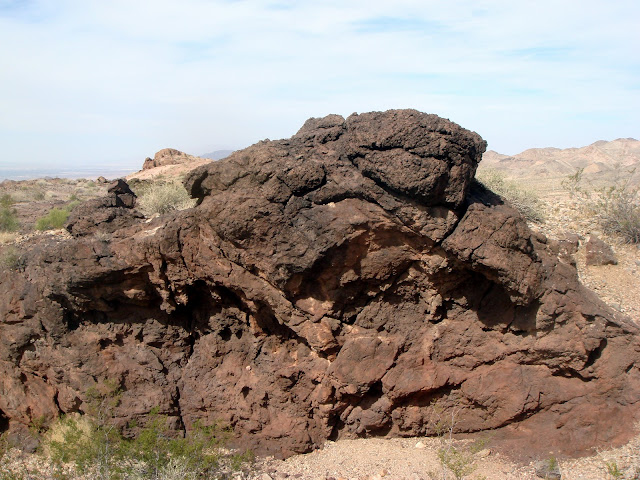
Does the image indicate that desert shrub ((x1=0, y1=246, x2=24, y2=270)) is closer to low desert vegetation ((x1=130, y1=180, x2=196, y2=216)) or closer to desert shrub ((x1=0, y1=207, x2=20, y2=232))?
low desert vegetation ((x1=130, y1=180, x2=196, y2=216))

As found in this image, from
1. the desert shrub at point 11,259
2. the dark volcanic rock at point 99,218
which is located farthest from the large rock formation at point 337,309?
the dark volcanic rock at point 99,218

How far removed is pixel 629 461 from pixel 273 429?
3.74m

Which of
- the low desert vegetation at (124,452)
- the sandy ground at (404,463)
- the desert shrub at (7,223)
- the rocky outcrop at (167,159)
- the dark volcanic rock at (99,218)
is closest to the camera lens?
the sandy ground at (404,463)

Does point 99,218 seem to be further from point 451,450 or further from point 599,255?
point 599,255

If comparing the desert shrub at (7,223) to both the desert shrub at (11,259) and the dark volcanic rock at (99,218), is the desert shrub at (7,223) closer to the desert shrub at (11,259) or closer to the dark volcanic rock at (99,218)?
the desert shrub at (11,259)

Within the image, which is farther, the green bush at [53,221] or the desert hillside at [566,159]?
the desert hillside at [566,159]

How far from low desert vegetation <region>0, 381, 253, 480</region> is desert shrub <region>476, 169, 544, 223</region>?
789 cm

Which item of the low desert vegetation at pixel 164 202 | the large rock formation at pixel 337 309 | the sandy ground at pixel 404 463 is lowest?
the sandy ground at pixel 404 463

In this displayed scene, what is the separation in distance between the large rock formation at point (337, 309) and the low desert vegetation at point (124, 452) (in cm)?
21

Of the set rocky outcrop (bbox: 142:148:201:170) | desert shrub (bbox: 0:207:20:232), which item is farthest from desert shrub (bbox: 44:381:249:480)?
rocky outcrop (bbox: 142:148:201:170)

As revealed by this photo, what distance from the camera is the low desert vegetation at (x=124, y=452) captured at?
5340mm

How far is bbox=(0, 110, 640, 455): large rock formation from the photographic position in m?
5.05

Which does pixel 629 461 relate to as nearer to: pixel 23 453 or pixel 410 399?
pixel 410 399

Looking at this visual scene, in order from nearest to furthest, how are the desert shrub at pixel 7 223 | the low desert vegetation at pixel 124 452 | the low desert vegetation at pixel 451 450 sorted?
1. the low desert vegetation at pixel 451 450
2. the low desert vegetation at pixel 124 452
3. the desert shrub at pixel 7 223
